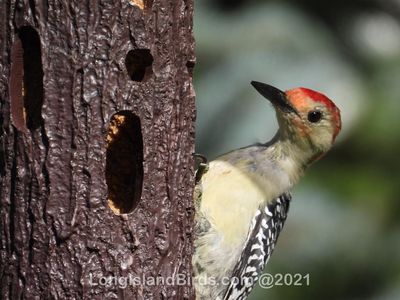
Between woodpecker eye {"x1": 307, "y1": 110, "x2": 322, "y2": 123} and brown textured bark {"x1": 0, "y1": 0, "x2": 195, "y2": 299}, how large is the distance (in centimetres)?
241

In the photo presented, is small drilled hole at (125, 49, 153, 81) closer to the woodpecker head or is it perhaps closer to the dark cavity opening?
the dark cavity opening

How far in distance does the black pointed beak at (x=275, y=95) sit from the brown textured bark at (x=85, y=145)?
2231 millimetres

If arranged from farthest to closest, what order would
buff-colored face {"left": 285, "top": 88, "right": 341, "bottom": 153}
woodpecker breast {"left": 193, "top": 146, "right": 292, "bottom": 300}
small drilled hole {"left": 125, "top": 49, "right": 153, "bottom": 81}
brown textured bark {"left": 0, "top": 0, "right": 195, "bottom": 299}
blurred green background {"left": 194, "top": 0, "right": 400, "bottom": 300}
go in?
blurred green background {"left": 194, "top": 0, "right": 400, "bottom": 300}, buff-colored face {"left": 285, "top": 88, "right": 341, "bottom": 153}, woodpecker breast {"left": 193, "top": 146, "right": 292, "bottom": 300}, small drilled hole {"left": 125, "top": 49, "right": 153, "bottom": 81}, brown textured bark {"left": 0, "top": 0, "right": 195, "bottom": 299}

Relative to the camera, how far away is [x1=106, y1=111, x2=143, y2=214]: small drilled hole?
17.7ft

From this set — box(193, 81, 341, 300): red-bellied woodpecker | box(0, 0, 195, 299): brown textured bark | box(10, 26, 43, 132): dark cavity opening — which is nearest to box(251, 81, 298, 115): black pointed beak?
box(193, 81, 341, 300): red-bellied woodpecker

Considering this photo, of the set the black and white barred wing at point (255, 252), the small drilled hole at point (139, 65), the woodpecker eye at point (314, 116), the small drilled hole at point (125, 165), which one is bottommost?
the black and white barred wing at point (255, 252)

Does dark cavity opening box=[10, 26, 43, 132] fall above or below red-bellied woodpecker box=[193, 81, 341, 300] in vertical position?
above

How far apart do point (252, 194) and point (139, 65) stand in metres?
1.95

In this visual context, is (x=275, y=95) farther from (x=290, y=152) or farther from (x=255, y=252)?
(x=255, y=252)

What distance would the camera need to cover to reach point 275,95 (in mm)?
7660

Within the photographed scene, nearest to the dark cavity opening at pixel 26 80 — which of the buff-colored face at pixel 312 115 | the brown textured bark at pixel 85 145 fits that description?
the brown textured bark at pixel 85 145

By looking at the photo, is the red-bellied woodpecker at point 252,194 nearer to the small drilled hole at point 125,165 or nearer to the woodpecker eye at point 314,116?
the woodpecker eye at point 314,116

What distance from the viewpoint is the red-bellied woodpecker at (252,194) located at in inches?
270

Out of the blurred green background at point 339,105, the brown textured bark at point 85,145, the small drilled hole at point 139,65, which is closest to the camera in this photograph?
the brown textured bark at point 85,145
